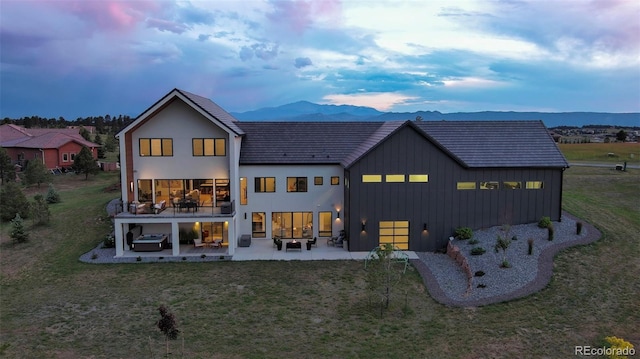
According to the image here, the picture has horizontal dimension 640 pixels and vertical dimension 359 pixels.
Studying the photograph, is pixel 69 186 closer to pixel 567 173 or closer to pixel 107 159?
pixel 107 159

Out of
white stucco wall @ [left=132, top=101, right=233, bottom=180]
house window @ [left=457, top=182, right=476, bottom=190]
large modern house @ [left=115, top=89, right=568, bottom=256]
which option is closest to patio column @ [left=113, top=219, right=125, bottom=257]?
large modern house @ [left=115, top=89, right=568, bottom=256]

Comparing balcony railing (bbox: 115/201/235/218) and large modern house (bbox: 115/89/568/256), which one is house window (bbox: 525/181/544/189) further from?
balcony railing (bbox: 115/201/235/218)

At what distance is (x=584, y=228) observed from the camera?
23688 mm

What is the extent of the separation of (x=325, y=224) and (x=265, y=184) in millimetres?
4562

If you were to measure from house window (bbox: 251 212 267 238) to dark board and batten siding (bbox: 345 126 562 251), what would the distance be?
18.5ft

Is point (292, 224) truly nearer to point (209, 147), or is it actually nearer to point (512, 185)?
point (209, 147)

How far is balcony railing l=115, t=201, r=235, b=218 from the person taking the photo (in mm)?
23547

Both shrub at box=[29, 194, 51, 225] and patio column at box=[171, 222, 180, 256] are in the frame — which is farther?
shrub at box=[29, 194, 51, 225]

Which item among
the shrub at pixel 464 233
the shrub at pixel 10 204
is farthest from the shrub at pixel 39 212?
the shrub at pixel 464 233

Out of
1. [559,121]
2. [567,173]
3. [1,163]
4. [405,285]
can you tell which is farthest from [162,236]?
[559,121]

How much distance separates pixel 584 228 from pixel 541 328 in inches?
482

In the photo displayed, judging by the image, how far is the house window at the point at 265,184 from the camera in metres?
26.3

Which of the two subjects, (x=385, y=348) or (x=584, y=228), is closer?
(x=385, y=348)

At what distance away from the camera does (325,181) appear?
1045 inches
